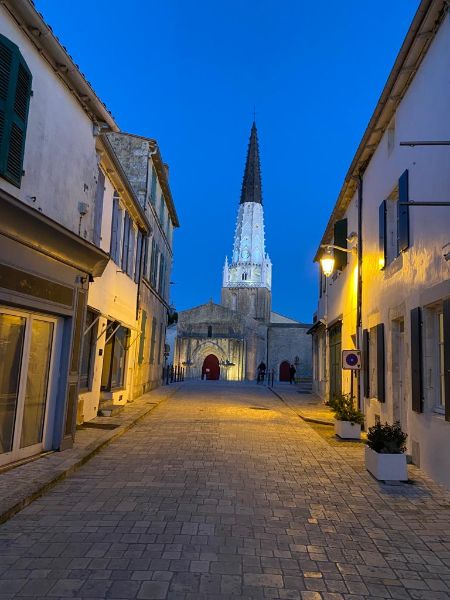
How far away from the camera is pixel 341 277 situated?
15711 mm

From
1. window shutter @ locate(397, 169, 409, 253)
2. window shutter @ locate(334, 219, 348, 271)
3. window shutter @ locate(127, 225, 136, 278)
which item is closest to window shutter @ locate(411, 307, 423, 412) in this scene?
window shutter @ locate(397, 169, 409, 253)

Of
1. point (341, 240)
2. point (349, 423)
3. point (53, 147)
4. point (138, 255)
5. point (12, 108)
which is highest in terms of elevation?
point (341, 240)

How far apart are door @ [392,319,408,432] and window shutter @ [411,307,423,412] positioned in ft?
4.80

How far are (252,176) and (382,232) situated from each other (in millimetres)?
70321

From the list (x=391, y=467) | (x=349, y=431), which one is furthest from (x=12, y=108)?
(x=349, y=431)

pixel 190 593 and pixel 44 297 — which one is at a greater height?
pixel 44 297

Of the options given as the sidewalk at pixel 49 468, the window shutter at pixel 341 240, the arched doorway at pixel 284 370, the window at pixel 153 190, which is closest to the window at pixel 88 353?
the sidewalk at pixel 49 468

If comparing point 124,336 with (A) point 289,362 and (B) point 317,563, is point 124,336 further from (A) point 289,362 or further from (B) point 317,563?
(A) point 289,362

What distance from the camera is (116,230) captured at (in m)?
12.7

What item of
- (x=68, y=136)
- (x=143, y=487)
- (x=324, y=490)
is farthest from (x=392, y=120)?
(x=143, y=487)

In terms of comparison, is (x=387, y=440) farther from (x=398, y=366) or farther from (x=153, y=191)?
(x=153, y=191)

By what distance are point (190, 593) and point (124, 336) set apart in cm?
1195

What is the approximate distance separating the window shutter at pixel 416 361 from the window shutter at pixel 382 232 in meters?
2.57

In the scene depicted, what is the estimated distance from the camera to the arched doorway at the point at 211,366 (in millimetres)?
49091
